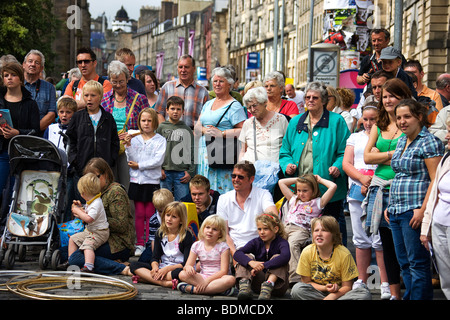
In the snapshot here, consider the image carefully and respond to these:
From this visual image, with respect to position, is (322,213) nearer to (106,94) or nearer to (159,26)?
(106,94)

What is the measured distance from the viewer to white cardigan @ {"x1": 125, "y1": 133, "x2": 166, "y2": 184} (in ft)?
36.3

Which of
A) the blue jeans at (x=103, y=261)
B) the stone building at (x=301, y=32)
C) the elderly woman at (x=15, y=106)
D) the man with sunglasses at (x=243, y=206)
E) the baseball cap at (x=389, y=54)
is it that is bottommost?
the blue jeans at (x=103, y=261)

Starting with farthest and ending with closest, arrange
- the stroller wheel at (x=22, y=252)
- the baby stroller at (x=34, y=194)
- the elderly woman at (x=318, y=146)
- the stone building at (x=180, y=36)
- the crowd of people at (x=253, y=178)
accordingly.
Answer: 1. the stone building at (x=180, y=36)
2. the stroller wheel at (x=22, y=252)
3. the baby stroller at (x=34, y=194)
4. the elderly woman at (x=318, y=146)
5. the crowd of people at (x=253, y=178)

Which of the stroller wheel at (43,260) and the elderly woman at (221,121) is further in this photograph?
the elderly woman at (221,121)

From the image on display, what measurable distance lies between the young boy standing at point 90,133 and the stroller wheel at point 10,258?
1.59 metres

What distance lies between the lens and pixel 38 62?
1145cm

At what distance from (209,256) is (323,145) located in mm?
1875

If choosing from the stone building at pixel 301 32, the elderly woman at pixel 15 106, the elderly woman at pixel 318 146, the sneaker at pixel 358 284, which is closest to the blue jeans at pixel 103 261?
the elderly woman at pixel 15 106

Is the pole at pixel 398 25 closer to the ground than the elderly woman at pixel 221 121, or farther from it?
farther from it

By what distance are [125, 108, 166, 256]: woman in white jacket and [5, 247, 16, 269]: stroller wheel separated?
6.24 ft

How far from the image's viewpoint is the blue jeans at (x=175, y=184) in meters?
11.4

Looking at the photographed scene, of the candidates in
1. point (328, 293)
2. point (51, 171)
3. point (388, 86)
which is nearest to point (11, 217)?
point (51, 171)

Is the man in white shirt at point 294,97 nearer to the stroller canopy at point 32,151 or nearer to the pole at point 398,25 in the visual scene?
the pole at point 398,25
